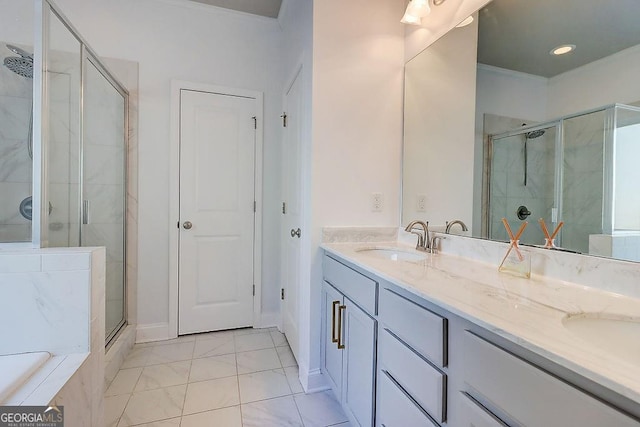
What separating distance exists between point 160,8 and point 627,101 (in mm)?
2879

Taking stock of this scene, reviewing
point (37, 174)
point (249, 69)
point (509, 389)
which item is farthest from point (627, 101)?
point (249, 69)

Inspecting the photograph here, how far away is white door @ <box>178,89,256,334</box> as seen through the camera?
7.63 feet

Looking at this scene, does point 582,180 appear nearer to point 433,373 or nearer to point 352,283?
point 433,373

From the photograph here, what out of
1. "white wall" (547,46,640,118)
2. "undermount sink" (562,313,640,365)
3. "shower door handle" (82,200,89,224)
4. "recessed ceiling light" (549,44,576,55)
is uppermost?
"recessed ceiling light" (549,44,576,55)

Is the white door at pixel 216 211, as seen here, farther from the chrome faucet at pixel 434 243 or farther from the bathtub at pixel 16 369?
the chrome faucet at pixel 434 243

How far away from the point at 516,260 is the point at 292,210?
140 centimetres

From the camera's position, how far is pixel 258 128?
248cm

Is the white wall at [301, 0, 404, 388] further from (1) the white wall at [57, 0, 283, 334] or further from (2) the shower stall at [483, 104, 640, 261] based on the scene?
(1) the white wall at [57, 0, 283, 334]

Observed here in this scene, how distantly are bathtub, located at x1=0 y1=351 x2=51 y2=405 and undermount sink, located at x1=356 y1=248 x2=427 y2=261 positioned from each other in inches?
54.3

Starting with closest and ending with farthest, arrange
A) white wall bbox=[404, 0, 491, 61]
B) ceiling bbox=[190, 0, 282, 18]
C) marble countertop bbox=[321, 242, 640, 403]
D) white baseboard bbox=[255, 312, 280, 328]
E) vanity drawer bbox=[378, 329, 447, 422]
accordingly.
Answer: marble countertop bbox=[321, 242, 640, 403]
vanity drawer bbox=[378, 329, 447, 422]
white wall bbox=[404, 0, 491, 61]
ceiling bbox=[190, 0, 282, 18]
white baseboard bbox=[255, 312, 280, 328]

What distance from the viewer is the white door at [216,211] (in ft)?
7.63

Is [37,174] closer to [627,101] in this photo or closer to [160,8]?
[160,8]

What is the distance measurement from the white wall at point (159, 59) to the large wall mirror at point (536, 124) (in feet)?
5.18

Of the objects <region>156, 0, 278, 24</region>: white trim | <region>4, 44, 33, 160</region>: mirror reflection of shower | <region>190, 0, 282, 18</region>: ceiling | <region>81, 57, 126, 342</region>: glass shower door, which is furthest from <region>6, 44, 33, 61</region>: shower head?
<region>190, 0, 282, 18</region>: ceiling
